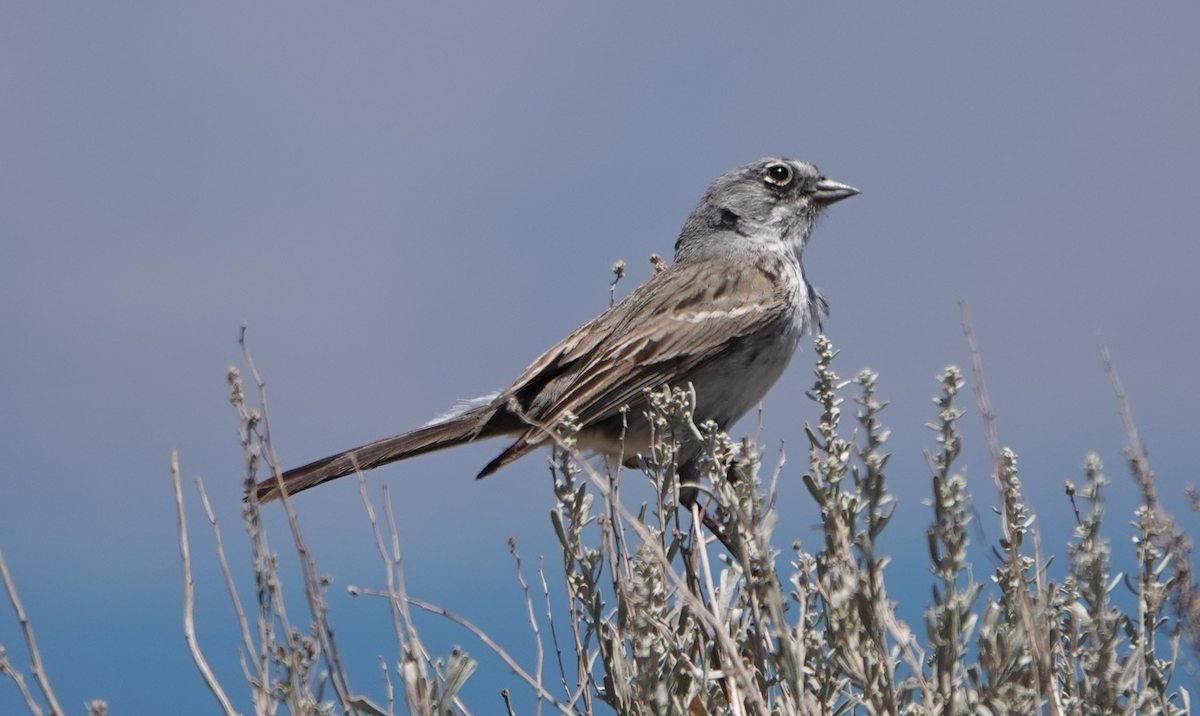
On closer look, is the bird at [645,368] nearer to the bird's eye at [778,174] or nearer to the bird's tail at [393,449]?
the bird's tail at [393,449]

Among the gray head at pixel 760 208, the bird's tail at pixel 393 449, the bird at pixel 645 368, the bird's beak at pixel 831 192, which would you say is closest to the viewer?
the bird's tail at pixel 393 449

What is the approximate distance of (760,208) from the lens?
6.33 m

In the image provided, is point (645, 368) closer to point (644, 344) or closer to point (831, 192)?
point (644, 344)

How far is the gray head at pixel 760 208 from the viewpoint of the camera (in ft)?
20.5

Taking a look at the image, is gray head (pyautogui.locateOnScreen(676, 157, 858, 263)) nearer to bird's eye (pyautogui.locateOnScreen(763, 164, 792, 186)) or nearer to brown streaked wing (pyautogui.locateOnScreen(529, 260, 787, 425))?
bird's eye (pyautogui.locateOnScreen(763, 164, 792, 186))

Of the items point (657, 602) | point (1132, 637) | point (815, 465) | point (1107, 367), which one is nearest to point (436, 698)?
point (657, 602)

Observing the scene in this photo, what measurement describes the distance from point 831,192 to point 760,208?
0.44m

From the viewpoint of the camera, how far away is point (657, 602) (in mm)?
2740

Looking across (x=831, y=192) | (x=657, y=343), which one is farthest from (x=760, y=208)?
(x=657, y=343)

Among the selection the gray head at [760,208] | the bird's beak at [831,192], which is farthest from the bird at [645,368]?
the bird's beak at [831,192]

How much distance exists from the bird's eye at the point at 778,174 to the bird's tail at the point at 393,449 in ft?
7.56

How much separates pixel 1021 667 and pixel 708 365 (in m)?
2.79

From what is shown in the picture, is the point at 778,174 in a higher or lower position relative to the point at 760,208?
higher

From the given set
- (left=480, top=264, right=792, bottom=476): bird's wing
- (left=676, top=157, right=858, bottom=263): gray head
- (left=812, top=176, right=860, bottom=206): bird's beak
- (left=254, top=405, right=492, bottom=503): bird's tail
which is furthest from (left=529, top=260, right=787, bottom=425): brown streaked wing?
(left=812, top=176, right=860, bottom=206): bird's beak
